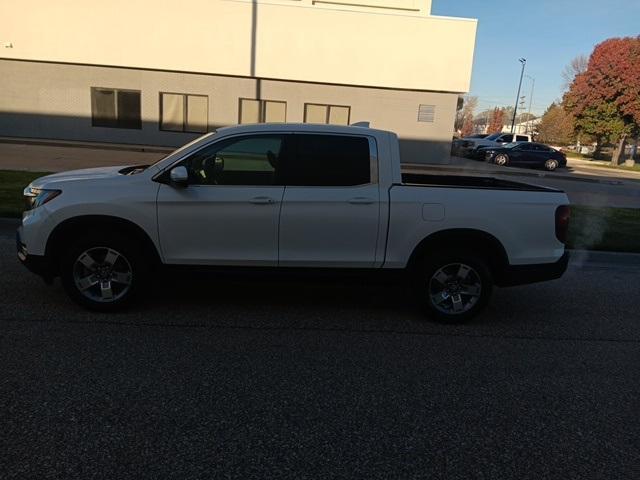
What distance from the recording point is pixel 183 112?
81.5ft

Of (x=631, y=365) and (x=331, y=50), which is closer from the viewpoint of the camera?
(x=631, y=365)

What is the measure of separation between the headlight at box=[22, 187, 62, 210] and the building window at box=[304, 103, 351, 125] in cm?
2070

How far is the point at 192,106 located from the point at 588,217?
18850mm

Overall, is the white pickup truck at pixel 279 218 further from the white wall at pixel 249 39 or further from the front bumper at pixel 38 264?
the white wall at pixel 249 39

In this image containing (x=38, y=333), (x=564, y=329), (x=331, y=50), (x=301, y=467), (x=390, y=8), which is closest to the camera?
(x=301, y=467)

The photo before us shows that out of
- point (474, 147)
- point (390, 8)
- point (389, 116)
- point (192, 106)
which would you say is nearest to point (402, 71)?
point (389, 116)

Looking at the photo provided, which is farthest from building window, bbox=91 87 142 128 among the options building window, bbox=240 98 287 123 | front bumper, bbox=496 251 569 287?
front bumper, bbox=496 251 569 287

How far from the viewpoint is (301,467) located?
9.24 ft

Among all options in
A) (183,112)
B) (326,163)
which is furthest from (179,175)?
(183,112)

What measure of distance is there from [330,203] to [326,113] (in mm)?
20902

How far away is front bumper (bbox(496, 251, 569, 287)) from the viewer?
196 inches

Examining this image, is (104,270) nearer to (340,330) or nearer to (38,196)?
(38,196)

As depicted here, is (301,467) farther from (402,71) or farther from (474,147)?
(474,147)

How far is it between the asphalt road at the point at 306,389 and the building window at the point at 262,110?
66.1ft
